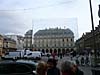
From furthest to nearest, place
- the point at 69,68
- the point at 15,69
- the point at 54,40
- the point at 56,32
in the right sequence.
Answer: the point at 54,40, the point at 56,32, the point at 15,69, the point at 69,68

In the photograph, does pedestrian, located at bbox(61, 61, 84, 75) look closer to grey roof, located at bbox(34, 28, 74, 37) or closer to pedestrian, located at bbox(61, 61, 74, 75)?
pedestrian, located at bbox(61, 61, 74, 75)

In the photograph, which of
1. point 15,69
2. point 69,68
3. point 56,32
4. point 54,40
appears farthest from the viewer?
point 54,40

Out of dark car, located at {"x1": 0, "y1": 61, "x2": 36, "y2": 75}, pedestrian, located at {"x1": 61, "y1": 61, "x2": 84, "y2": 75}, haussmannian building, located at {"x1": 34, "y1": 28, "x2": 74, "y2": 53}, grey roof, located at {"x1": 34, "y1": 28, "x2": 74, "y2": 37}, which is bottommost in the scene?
dark car, located at {"x1": 0, "y1": 61, "x2": 36, "y2": 75}

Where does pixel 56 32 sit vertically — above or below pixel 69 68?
above

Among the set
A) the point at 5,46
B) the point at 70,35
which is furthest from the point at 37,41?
the point at 5,46

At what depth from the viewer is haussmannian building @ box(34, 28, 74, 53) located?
627ft

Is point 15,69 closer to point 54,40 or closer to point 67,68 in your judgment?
point 67,68

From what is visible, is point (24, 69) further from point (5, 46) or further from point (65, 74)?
point (5, 46)

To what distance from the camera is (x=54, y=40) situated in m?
194

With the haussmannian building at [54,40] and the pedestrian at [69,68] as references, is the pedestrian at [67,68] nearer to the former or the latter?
the pedestrian at [69,68]

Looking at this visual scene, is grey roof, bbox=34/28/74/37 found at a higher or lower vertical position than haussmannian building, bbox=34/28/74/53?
higher

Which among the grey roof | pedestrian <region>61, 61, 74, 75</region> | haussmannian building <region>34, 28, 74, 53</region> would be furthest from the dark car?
A: the grey roof

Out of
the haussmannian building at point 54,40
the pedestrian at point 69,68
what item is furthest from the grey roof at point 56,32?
the pedestrian at point 69,68

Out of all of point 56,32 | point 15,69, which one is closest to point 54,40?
point 56,32
